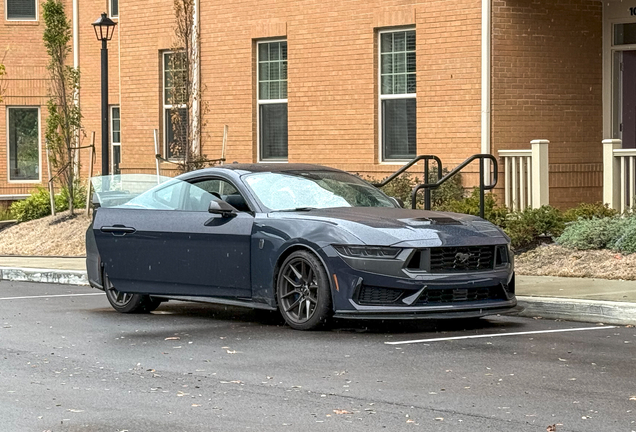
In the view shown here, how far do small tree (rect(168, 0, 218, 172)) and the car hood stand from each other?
1108cm

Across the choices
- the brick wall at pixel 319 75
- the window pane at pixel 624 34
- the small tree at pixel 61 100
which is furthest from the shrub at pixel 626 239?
the small tree at pixel 61 100

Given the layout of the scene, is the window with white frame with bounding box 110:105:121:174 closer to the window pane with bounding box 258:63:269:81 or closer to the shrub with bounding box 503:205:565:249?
the window pane with bounding box 258:63:269:81

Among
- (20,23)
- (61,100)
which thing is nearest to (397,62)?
(61,100)

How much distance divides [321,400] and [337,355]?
182 cm

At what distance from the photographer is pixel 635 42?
747 inches

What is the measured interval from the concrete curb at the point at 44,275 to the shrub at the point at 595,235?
6.30m

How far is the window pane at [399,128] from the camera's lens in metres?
19.4

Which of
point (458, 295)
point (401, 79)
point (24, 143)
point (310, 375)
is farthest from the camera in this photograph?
point (24, 143)

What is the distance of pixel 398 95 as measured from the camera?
63.9ft

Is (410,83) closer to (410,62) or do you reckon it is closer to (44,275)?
(410,62)

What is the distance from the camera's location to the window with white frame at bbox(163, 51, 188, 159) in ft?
73.6

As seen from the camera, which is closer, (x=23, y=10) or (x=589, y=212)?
(x=589, y=212)

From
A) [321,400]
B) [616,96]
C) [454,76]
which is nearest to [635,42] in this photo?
[616,96]

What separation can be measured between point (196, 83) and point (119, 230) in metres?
10.4
